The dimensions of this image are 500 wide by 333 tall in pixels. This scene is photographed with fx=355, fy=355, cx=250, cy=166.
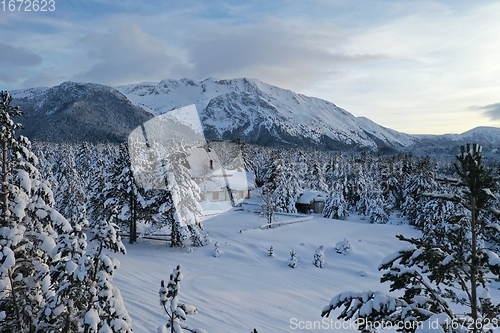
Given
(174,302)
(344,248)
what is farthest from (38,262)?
(344,248)

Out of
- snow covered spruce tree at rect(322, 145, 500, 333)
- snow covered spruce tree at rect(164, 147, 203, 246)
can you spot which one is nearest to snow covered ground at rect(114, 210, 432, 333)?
snow covered spruce tree at rect(164, 147, 203, 246)

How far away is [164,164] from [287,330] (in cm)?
1677

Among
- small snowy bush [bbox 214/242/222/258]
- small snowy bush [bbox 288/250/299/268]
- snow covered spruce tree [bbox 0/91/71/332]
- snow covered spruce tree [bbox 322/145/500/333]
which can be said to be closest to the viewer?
snow covered spruce tree [bbox 322/145/500/333]

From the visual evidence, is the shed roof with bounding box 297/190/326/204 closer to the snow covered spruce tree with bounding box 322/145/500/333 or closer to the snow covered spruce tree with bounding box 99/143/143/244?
the snow covered spruce tree with bounding box 99/143/143/244

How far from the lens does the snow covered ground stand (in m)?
15.8

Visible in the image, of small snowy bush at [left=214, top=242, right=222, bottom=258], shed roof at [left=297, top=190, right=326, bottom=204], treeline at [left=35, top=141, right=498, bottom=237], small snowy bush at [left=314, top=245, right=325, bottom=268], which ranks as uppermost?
treeline at [left=35, top=141, right=498, bottom=237]

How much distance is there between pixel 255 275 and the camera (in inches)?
931

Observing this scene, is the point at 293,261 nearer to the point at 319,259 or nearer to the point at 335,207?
the point at 319,259

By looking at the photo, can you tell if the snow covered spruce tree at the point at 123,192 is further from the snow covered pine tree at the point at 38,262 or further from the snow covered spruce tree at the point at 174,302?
the snow covered spruce tree at the point at 174,302

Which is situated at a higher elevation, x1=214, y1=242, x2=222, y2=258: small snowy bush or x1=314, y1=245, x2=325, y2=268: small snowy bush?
x1=214, y1=242, x2=222, y2=258: small snowy bush

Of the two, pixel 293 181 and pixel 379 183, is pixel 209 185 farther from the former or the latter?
pixel 379 183

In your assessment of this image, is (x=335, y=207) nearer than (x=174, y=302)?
No

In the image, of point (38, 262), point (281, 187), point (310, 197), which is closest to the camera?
point (38, 262)

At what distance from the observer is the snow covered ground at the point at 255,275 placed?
623 inches
